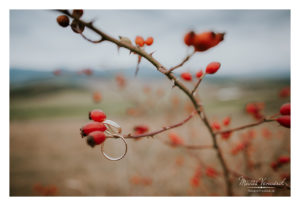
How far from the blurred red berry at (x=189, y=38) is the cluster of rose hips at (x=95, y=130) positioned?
0.93ft

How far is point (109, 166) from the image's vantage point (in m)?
2.30

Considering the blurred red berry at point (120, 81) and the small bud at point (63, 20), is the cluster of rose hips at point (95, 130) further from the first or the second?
the blurred red berry at point (120, 81)

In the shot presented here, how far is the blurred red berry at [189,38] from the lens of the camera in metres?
0.37

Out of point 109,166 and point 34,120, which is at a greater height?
point 34,120

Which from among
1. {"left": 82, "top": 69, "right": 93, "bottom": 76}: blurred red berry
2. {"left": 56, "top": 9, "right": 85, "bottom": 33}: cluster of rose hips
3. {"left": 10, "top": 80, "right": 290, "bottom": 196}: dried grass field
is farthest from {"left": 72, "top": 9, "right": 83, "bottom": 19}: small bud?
{"left": 82, "top": 69, "right": 93, "bottom": 76}: blurred red berry

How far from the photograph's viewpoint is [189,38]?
0.37 meters

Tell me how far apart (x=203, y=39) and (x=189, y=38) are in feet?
0.09

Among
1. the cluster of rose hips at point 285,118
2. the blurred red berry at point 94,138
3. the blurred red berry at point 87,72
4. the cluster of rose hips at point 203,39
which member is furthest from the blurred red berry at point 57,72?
the cluster of rose hips at point 285,118

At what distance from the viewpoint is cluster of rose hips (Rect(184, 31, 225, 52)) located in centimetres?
36

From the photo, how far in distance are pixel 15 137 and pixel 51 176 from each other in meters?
0.80

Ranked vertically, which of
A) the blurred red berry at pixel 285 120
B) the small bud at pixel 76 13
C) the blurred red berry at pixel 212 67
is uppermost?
the small bud at pixel 76 13

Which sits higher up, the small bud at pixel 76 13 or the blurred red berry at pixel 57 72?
the blurred red berry at pixel 57 72
